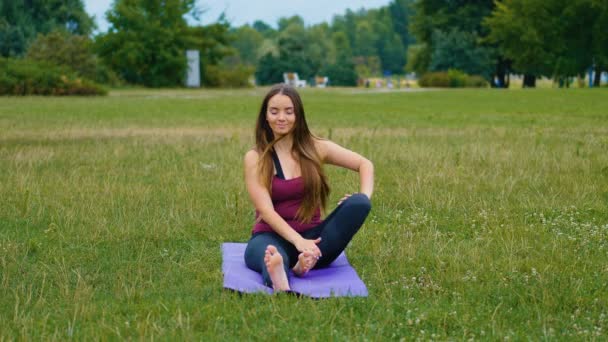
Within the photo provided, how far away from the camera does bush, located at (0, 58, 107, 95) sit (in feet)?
105

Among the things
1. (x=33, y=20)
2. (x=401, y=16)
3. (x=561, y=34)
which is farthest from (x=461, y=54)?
(x=401, y=16)

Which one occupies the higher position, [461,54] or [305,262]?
[461,54]

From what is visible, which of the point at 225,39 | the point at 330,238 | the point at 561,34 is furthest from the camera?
the point at 225,39

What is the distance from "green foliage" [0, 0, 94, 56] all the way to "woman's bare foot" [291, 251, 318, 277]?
54.9 metres

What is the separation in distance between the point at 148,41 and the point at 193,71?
3510 millimetres

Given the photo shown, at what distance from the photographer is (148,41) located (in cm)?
4672

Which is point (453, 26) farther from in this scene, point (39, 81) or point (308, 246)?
point (308, 246)

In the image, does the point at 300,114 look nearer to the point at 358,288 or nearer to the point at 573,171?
the point at 358,288

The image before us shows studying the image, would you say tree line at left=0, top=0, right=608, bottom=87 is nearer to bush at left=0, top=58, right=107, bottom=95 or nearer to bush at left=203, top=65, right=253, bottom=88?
bush at left=203, top=65, right=253, bottom=88

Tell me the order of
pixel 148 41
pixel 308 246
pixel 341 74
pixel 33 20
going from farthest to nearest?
pixel 341 74 < pixel 33 20 < pixel 148 41 < pixel 308 246

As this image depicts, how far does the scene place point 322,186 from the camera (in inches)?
213

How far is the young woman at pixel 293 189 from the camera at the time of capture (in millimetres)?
5055

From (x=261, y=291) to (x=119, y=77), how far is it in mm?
46281

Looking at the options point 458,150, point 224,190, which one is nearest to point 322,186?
point 224,190
